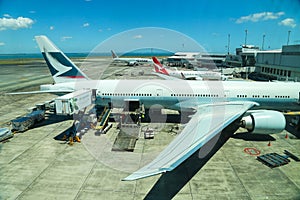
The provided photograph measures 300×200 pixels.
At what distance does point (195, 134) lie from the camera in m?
13.4

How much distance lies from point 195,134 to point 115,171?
19.7 feet

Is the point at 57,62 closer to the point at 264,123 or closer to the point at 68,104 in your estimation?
the point at 68,104

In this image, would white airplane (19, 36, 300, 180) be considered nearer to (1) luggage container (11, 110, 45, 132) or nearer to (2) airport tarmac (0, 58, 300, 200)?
(2) airport tarmac (0, 58, 300, 200)

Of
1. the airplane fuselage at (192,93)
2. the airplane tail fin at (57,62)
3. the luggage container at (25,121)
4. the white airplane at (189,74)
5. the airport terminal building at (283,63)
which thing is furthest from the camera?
the white airplane at (189,74)

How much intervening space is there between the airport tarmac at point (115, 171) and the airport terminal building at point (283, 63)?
2685 centimetres

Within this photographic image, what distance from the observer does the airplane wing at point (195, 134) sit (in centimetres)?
899

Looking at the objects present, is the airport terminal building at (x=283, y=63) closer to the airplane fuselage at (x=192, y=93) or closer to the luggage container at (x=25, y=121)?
the airplane fuselage at (x=192, y=93)

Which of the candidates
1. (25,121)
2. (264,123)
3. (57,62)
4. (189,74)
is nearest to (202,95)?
(264,123)

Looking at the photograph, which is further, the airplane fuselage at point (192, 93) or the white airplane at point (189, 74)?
the white airplane at point (189, 74)

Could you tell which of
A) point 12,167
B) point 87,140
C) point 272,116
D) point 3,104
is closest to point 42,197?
point 12,167

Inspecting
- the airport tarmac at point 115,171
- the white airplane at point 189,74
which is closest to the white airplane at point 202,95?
the airport tarmac at point 115,171

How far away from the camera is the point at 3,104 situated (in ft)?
106

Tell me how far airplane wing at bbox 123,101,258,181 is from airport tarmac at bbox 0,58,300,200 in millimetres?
2496

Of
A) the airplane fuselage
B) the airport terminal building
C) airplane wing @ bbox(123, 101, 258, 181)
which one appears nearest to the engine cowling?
airplane wing @ bbox(123, 101, 258, 181)
